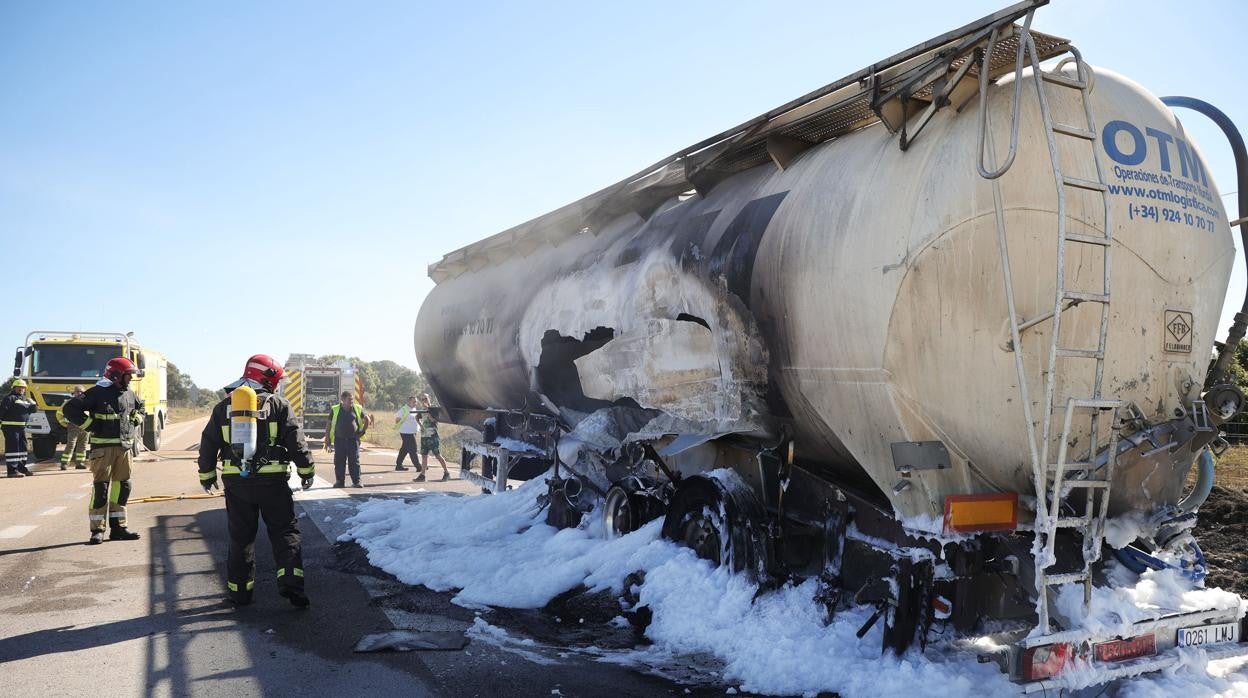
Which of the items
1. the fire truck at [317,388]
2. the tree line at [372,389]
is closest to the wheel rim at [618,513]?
the fire truck at [317,388]

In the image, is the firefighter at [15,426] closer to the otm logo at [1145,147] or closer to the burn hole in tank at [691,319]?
the burn hole in tank at [691,319]

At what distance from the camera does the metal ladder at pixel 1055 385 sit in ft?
11.5

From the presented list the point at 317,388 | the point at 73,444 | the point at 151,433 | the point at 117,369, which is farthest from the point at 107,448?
the point at 317,388

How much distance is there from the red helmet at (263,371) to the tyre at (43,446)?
14621 mm

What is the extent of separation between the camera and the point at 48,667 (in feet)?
14.2

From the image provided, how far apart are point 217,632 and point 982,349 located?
4.70 m

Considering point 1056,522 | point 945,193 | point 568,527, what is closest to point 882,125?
point 945,193

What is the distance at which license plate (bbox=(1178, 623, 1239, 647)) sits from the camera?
379 centimetres

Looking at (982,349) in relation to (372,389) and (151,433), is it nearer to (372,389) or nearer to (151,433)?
(151,433)

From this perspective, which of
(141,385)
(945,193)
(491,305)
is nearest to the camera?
(945,193)

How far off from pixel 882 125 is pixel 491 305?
582 centimetres

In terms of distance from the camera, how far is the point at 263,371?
19.5 ft

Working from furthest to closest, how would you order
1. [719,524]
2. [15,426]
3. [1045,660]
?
1. [15,426]
2. [719,524]
3. [1045,660]

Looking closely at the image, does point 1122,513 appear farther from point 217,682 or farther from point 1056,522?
point 217,682
